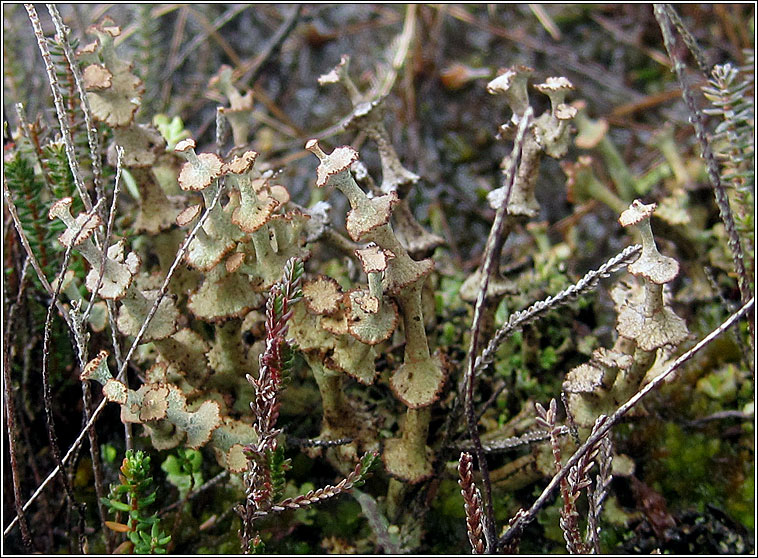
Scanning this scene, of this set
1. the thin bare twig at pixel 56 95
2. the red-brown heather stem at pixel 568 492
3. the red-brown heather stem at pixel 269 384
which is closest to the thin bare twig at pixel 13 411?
the thin bare twig at pixel 56 95

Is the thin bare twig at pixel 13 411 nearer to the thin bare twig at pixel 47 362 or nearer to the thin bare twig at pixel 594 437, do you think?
the thin bare twig at pixel 47 362

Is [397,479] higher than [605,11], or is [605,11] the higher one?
[605,11]

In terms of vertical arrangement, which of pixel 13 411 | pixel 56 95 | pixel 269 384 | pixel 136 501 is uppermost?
pixel 56 95

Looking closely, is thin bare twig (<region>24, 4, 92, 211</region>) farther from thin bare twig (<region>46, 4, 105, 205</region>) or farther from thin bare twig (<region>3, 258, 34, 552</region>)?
thin bare twig (<region>3, 258, 34, 552</region>)

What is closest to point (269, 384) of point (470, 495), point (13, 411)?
point (470, 495)

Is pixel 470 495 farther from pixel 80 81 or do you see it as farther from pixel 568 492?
pixel 80 81

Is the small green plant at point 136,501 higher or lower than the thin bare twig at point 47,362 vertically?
lower

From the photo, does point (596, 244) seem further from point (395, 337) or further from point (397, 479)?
point (397, 479)

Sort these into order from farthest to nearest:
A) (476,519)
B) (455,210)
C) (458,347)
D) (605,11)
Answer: (605,11) < (455,210) < (458,347) < (476,519)

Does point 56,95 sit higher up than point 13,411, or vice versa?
point 56,95

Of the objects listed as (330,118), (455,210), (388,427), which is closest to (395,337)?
(388,427)

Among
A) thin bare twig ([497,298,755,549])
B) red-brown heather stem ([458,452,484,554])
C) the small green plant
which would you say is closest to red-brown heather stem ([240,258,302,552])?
the small green plant
